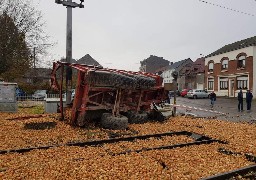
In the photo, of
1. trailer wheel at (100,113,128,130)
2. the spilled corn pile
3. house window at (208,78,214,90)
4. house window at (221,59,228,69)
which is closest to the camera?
the spilled corn pile

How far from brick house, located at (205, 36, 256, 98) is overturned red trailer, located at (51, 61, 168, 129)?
3183 cm

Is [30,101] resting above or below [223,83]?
below

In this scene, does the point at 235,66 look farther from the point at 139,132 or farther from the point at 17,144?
the point at 17,144

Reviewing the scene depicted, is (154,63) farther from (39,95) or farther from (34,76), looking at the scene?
→ (39,95)

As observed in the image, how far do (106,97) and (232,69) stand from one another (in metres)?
37.3

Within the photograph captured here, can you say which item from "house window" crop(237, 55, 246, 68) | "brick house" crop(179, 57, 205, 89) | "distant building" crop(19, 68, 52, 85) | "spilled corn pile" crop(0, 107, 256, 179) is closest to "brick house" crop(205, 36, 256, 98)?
"house window" crop(237, 55, 246, 68)

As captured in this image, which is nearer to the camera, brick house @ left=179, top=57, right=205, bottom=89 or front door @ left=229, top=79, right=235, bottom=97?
front door @ left=229, top=79, right=235, bottom=97

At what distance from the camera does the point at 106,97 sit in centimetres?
1166

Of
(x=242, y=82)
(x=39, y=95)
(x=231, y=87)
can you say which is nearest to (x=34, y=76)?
(x=39, y=95)

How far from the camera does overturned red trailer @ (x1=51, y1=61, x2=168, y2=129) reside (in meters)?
10.6

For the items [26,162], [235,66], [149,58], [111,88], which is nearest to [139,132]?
[111,88]

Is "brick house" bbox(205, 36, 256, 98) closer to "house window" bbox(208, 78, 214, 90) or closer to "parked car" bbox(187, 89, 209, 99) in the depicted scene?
"house window" bbox(208, 78, 214, 90)

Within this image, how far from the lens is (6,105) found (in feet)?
55.7

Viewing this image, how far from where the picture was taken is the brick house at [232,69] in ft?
132
